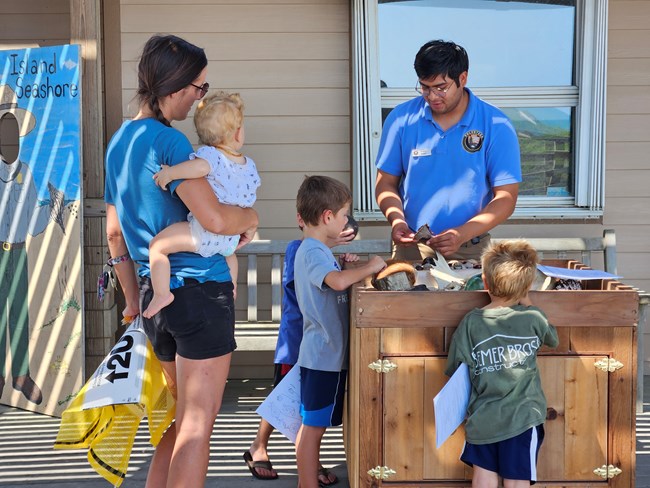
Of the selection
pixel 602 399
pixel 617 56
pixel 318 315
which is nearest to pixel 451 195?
pixel 318 315

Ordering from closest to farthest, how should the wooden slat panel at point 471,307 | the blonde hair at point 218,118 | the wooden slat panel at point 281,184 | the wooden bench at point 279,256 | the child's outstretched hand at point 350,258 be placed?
1. the blonde hair at point 218,118
2. the wooden slat panel at point 471,307
3. the child's outstretched hand at point 350,258
4. the wooden bench at point 279,256
5. the wooden slat panel at point 281,184

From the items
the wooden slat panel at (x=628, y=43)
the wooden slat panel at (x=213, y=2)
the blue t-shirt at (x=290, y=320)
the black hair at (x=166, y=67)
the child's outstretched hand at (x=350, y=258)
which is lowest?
the blue t-shirt at (x=290, y=320)

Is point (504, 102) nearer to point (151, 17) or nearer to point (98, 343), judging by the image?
point (151, 17)

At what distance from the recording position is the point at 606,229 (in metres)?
5.53

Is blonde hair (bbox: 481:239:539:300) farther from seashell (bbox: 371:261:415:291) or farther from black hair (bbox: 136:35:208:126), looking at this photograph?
black hair (bbox: 136:35:208:126)

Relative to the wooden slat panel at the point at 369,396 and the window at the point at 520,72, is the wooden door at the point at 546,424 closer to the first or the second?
the wooden slat panel at the point at 369,396

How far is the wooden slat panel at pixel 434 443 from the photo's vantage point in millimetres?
3113

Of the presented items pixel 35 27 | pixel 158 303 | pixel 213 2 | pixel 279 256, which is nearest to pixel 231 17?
pixel 213 2

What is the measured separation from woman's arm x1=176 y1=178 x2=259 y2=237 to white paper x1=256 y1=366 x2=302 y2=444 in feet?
3.09

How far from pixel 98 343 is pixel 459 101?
252cm

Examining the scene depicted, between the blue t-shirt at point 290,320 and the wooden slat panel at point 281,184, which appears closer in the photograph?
the blue t-shirt at point 290,320

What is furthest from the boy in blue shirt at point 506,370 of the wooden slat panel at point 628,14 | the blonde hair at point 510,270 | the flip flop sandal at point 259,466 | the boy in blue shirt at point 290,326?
the wooden slat panel at point 628,14

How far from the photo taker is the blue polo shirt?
3.76 meters

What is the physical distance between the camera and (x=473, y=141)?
3752 millimetres
